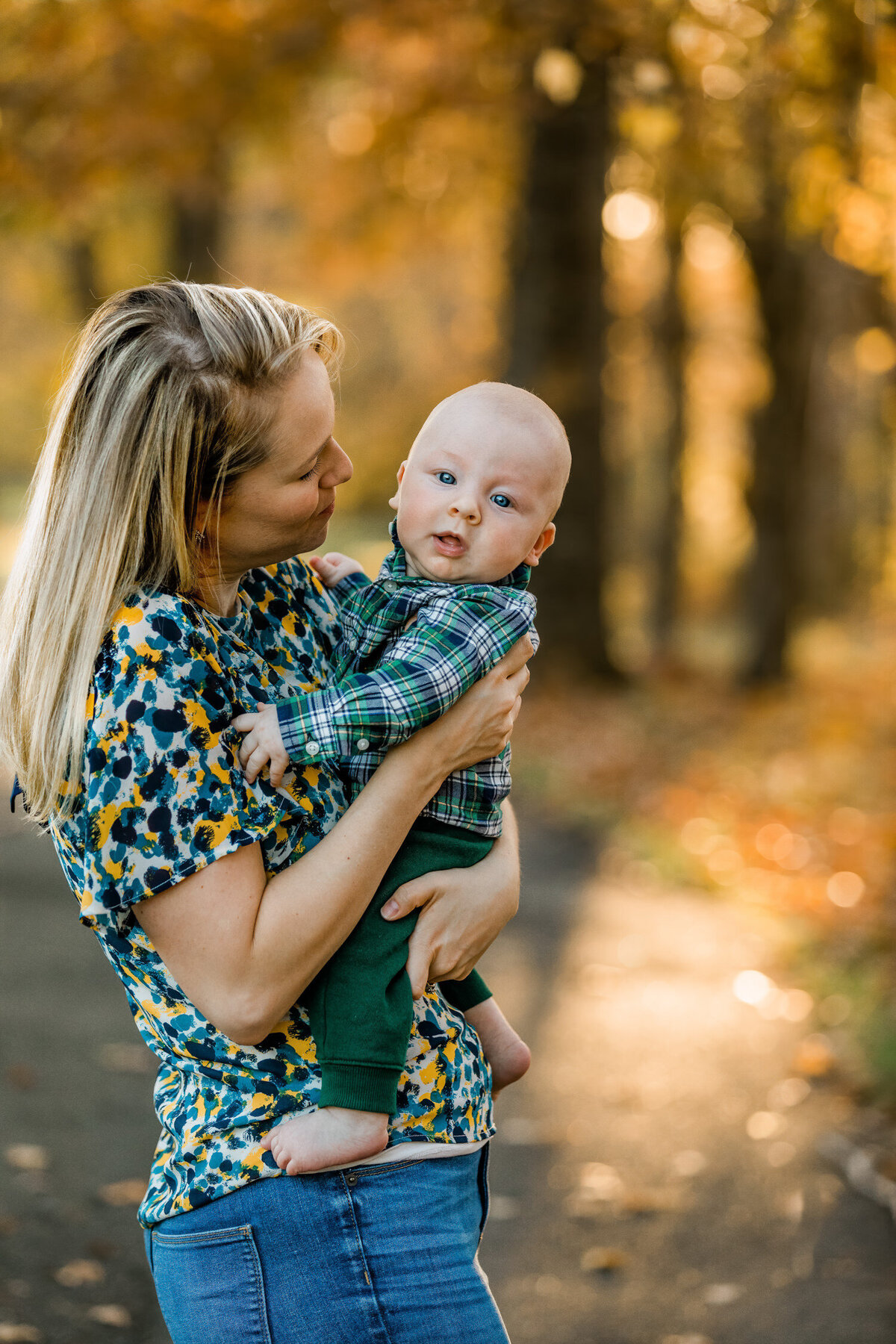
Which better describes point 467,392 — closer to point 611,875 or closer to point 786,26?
point 786,26

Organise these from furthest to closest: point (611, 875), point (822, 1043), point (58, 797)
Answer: point (611, 875), point (822, 1043), point (58, 797)

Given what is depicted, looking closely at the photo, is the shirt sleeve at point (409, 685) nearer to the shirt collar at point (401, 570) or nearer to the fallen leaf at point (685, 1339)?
the shirt collar at point (401, 570)

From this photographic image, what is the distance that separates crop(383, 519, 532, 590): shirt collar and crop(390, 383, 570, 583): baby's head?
4 centimetres

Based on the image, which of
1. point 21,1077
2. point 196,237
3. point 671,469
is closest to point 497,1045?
point 21,1077

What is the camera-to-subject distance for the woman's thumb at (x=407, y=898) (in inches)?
71.9

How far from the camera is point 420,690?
185cm

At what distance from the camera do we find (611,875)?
25.2 feet

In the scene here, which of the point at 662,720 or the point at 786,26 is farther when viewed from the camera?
the point at 662,720

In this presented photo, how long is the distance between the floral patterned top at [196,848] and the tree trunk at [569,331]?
9893mm

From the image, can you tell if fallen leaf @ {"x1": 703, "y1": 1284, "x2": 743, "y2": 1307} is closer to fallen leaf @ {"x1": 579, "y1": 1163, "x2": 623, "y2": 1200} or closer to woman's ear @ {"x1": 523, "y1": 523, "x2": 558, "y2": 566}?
fallen leaf @ {"x1": 579, "y1": 1163, "x2": 623, "y2": 1200}

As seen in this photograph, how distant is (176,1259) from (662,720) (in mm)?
9763

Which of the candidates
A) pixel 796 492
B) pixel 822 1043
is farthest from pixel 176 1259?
pixel 796 492

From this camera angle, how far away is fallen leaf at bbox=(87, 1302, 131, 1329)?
11.8 ft

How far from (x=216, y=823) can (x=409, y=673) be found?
0.39 m
